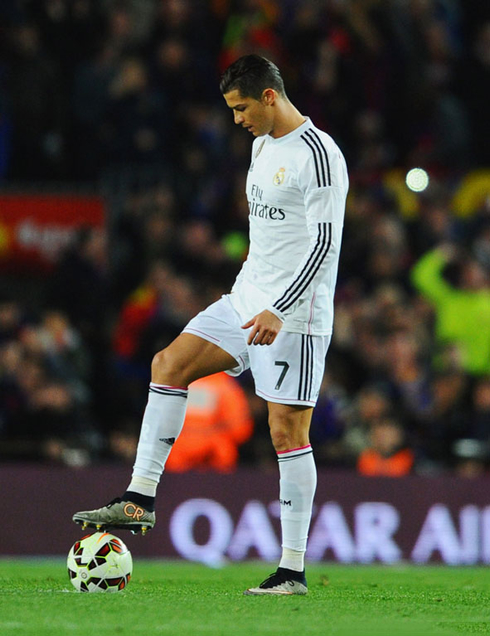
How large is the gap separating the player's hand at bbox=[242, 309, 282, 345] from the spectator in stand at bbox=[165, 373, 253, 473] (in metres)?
5.08

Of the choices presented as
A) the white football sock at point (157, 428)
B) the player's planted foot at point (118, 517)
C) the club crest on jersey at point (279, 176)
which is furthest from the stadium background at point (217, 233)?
the club crest on jersey at point (279, 176)

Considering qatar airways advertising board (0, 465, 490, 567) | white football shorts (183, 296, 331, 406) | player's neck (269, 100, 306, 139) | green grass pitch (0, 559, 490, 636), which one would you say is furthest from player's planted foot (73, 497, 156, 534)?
qatar airways advertising board (0, 465, 490, 567)

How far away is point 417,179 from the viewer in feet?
45.5

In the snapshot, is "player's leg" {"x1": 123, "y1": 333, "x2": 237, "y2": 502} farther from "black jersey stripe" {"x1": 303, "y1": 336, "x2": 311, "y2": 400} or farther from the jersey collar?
the jersey collar

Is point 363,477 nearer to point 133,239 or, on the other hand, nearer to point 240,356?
point 133,239

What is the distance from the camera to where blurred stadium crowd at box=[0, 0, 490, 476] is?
1112cm

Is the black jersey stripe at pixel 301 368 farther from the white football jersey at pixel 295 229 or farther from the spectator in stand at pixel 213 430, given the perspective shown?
the spectator in stand at pixel 213 430

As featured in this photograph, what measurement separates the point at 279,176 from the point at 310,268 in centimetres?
46

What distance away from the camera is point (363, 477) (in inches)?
414

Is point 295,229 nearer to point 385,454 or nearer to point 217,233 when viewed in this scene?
point 385,454

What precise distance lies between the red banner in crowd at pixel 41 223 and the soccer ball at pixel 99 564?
634cm

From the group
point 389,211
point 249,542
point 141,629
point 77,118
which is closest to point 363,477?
point 249,542

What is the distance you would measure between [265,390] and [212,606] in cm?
101

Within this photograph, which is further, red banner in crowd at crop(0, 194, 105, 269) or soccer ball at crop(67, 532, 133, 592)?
red banner in crowd at crop(0, 194, 105, 269)
